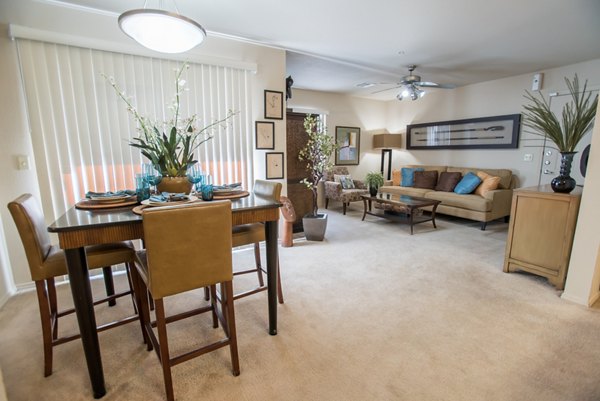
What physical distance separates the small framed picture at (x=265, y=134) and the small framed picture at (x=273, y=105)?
99 mm

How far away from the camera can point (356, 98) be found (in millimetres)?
6477

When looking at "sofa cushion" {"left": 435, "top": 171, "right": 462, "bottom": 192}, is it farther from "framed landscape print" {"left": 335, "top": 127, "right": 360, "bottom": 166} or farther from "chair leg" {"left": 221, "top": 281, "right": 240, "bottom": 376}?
"chair leg" {"left": 221, "top": 281, "right": 240, "bottom": 376}

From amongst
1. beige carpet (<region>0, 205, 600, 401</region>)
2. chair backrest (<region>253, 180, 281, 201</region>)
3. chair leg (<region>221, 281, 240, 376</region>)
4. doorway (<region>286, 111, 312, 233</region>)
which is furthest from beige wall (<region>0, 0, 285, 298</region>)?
chair leg (<region>221, 281, 240, 376</region>)

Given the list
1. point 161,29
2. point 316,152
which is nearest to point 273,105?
point 316,152

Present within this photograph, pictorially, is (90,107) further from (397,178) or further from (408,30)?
(397,178)

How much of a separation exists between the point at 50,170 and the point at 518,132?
6.27 metres

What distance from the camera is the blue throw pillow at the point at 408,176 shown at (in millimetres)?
5777

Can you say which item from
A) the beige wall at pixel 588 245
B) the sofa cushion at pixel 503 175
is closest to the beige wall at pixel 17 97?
the beige wall at pixel 588 245

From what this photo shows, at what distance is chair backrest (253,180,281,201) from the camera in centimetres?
198

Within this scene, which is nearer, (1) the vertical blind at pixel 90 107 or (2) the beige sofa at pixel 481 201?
(1) the vertical blind at pixel 90 107

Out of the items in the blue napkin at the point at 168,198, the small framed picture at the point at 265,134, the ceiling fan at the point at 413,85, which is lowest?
the blue napkin at the point at 168,198

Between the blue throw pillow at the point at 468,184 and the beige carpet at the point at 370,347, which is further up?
the blue throw pillow at the point at 468,184

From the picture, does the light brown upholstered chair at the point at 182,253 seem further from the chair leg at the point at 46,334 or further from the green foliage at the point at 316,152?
the green foliage at the point at 316,152

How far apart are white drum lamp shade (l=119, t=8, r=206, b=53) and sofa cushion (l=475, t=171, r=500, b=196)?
A: 4638 millimetres
